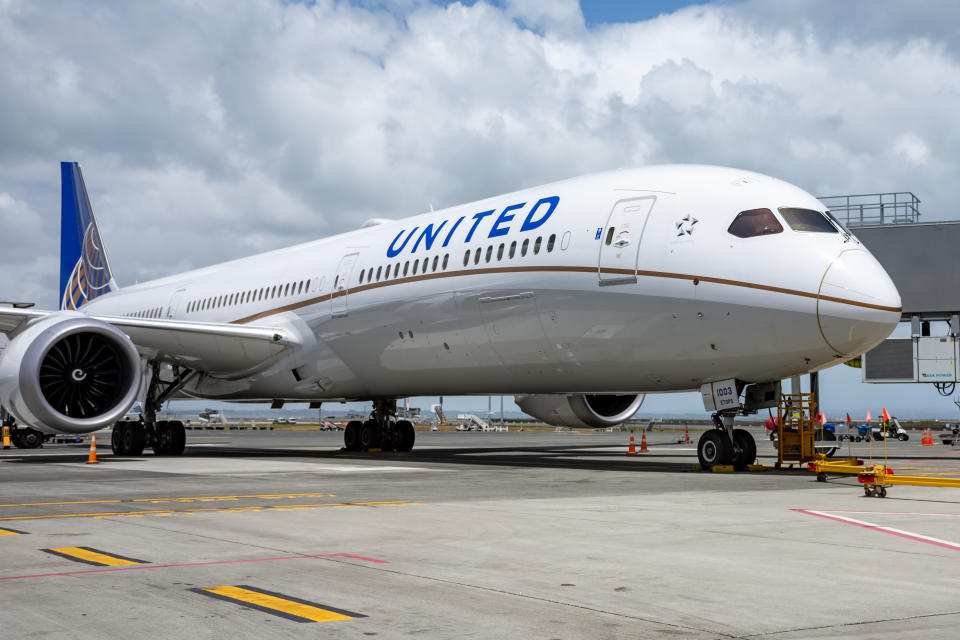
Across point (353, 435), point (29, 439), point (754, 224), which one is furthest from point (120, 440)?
point (754, 224)

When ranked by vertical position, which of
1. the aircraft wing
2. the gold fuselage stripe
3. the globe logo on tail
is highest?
the globe logo on tail

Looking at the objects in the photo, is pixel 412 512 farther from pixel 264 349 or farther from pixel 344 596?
pixel 264 349

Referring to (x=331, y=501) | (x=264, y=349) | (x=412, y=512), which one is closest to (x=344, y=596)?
(x=412, y=512)

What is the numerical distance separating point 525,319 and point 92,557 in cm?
970

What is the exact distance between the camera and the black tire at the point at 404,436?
23.0 meters

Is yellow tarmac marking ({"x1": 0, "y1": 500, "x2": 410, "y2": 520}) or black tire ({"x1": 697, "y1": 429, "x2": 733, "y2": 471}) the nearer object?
yellow tarmac marking ({"x1": 0, "y1": 500, "x2": 410, "y2": 520})

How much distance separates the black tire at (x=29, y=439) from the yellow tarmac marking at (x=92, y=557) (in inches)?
1185

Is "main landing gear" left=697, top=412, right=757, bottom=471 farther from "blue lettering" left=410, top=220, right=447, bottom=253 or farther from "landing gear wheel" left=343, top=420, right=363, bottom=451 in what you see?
"landing gear wheel" left=343, top=420, right=363, bottom=451

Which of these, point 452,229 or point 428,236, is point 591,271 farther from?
point 428,236

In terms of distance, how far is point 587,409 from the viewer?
64.1ft

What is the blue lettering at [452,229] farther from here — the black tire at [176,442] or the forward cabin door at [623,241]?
the black tire at [176,442]

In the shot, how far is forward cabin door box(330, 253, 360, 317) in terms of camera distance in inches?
763

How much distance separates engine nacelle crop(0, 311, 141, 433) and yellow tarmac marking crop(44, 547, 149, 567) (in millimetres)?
10999

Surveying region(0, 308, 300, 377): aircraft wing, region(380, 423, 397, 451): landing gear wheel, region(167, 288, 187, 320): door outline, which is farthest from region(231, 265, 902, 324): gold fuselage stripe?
region(167, 288, 187, 320): door outline
